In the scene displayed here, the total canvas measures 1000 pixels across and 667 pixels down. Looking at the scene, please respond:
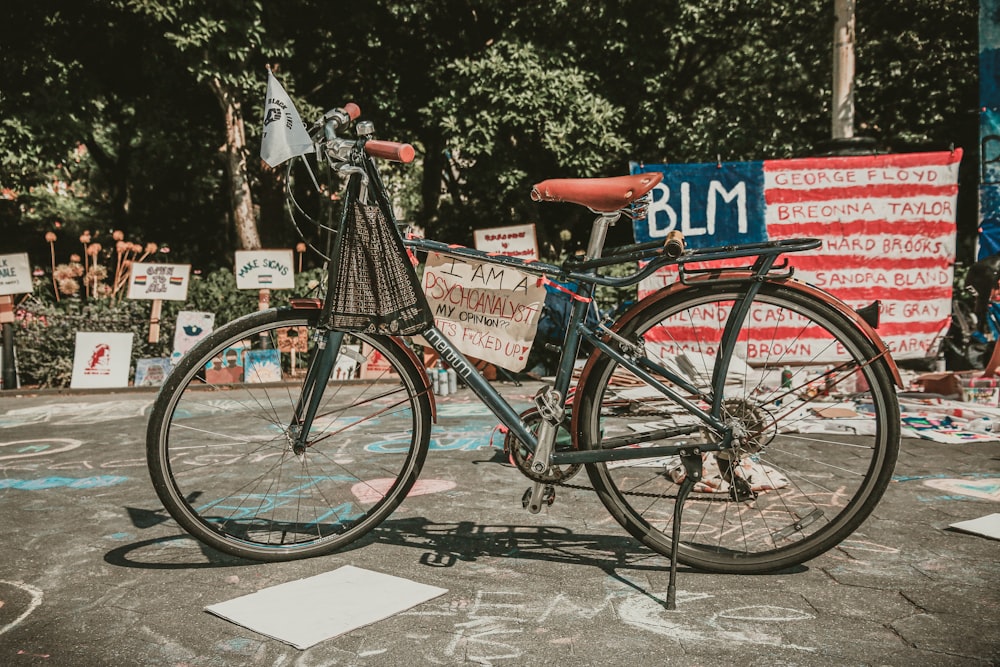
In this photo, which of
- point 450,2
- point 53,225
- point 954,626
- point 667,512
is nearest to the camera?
point 954,626

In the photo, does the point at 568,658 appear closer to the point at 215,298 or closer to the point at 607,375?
the point at 607,375

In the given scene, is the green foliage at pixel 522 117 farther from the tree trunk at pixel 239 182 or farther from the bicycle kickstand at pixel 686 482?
the bicycle kickstand at pixel 686 482

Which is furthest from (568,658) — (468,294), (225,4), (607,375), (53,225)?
(53,225)

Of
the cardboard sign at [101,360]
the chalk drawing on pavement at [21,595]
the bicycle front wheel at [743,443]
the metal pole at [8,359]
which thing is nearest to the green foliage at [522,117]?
the cardboard sign at [101,360]

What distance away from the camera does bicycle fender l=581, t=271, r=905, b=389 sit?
9.78ft

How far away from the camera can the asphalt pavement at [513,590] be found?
2.47 metres

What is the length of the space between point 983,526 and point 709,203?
526 cm

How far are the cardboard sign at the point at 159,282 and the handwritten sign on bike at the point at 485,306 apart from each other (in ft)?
27.3

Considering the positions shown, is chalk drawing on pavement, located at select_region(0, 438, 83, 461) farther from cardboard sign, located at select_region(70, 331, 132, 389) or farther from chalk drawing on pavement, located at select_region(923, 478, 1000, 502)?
chalk drawing on pavement, located at select_region(923, 478, 1000, 502)

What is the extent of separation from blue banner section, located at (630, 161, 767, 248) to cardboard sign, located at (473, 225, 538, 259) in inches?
95.4

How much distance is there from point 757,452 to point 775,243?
815 millimetres

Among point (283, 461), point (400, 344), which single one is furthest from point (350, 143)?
point (283, 461)

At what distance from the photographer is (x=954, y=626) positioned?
2598mm

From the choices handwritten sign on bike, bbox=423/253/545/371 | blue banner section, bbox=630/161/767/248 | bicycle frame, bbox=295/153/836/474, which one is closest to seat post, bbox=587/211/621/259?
bicycle frame, bbox=295/153/836/474
